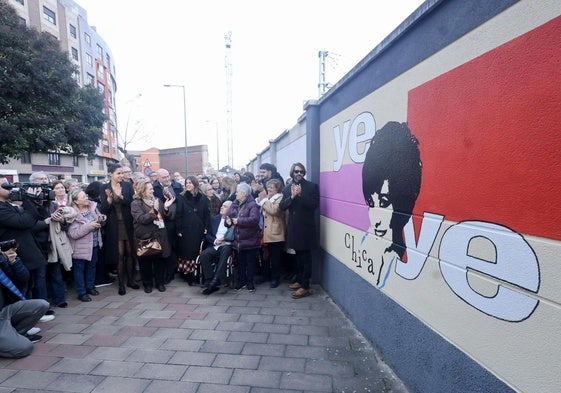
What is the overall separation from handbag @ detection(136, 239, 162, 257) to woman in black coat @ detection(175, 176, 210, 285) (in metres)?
0.59

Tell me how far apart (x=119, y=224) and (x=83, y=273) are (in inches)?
35.0

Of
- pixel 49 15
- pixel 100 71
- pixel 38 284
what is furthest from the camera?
pixel 100 71

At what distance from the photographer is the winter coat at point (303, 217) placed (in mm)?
4957

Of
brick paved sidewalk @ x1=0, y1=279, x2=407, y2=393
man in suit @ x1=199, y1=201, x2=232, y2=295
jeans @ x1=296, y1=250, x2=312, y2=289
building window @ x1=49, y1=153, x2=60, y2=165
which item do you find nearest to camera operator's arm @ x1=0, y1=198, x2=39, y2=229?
brick paved sidewalk @ x1=0, y1=279, x2=407, y2=393

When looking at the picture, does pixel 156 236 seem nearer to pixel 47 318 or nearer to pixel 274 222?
pixel 47 318

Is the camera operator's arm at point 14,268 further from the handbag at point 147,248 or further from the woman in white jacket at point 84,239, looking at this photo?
the handbag at point 147,248

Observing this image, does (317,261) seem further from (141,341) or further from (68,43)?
(68,43)

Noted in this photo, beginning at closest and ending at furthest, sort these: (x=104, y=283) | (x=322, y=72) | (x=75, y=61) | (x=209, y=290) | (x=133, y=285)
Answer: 1. (x=209, y=290)
2. (x=133, y=285)
3. (x=104, y=283)
4. (x=322, y=72)
5. (x=75, y=61)

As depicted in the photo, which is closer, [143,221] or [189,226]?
[143,221]

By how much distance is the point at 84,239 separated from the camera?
4.93 metres

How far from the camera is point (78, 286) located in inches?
197

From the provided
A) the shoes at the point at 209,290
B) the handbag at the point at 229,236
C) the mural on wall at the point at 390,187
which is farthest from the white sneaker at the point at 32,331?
the mural on wall at the point at 390,187

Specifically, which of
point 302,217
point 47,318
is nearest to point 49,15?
point 47,318

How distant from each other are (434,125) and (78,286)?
5.23m
